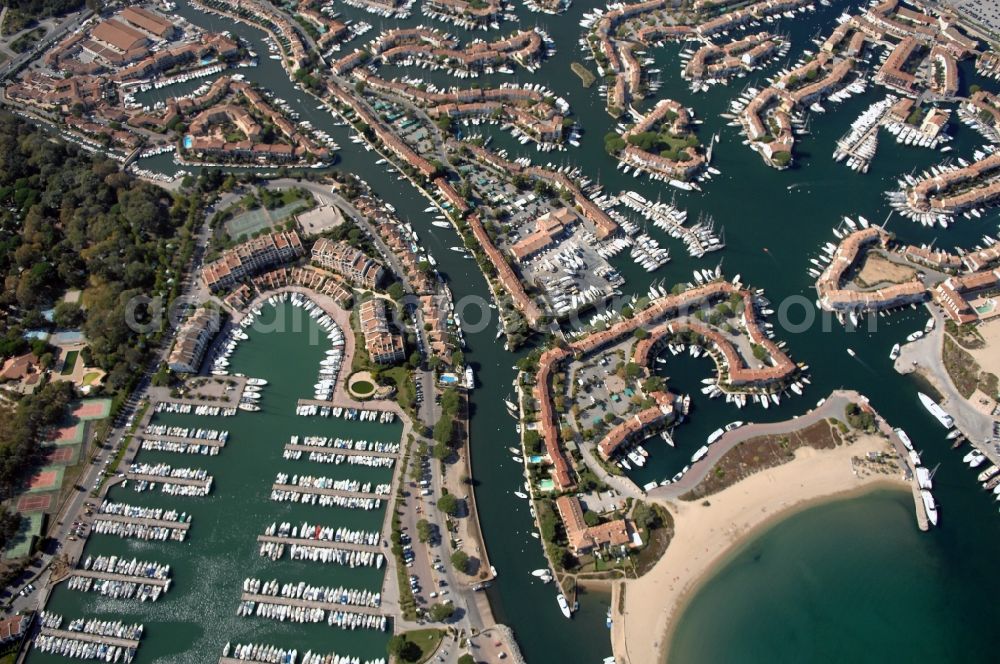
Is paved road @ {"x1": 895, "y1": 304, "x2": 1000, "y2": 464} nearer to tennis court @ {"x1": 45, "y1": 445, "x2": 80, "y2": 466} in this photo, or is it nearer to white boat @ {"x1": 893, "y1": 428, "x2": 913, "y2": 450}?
white boat @ {"x1": 893, "y1": 428, "x2": 913, "y2": 450}

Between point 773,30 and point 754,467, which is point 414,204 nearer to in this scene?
point 754,467

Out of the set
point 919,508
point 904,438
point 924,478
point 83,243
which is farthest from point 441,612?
point 83,243

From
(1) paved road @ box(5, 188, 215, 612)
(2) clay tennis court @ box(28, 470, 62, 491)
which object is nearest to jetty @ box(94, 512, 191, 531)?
(1) paved road @ box(5, 188, 215, 612)

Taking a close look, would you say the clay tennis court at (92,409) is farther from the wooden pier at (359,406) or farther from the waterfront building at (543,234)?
the waterfront building at (543,234)

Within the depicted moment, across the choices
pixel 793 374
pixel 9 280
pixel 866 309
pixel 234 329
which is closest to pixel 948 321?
pixel 866 309

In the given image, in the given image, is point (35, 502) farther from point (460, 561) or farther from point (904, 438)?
point (904, 438)

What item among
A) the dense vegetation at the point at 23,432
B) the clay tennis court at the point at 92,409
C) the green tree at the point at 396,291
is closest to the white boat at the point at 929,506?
the green tree at the point at 396,291
